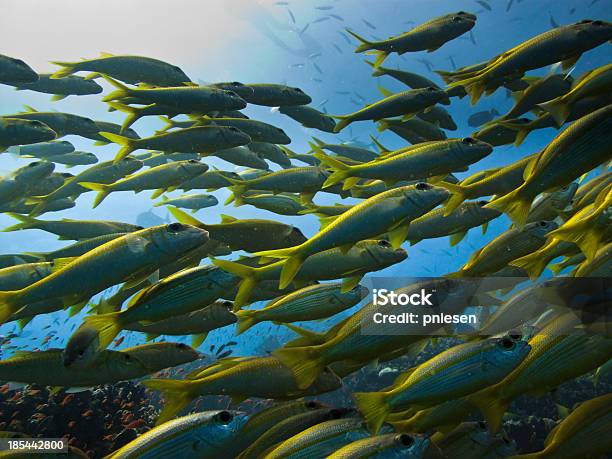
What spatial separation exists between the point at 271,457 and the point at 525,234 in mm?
2488

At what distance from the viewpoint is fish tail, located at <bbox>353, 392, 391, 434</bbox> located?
Result: 230 centimetres

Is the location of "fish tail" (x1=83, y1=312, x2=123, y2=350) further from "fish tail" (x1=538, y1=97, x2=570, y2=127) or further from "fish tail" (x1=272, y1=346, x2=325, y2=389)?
"fish tail" (x1=538, y1=97, x2=570, y2=127)

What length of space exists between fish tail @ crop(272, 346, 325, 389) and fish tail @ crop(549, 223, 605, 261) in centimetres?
146

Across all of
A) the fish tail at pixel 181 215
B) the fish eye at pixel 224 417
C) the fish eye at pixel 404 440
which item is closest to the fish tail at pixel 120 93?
the fish tail at pixel 181 215

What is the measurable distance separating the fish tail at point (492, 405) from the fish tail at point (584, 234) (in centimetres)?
93

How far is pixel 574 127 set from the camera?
8.30ft

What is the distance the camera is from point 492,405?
7.93 feet

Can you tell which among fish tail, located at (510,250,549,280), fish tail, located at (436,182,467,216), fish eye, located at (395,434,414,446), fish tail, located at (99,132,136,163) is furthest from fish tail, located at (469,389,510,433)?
fish tail, located at (99,132,136,163)

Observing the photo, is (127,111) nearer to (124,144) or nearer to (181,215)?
(124,144)

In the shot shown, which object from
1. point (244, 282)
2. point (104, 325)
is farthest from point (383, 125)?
point (104, 325)

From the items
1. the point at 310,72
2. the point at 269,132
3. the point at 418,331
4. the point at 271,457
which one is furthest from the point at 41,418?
the point at 310,72

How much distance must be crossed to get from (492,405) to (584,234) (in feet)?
3.50

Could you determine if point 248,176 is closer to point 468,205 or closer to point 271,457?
point 468,205

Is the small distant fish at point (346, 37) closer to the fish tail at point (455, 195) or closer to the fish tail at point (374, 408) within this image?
the fish tail at point (455, 195)
